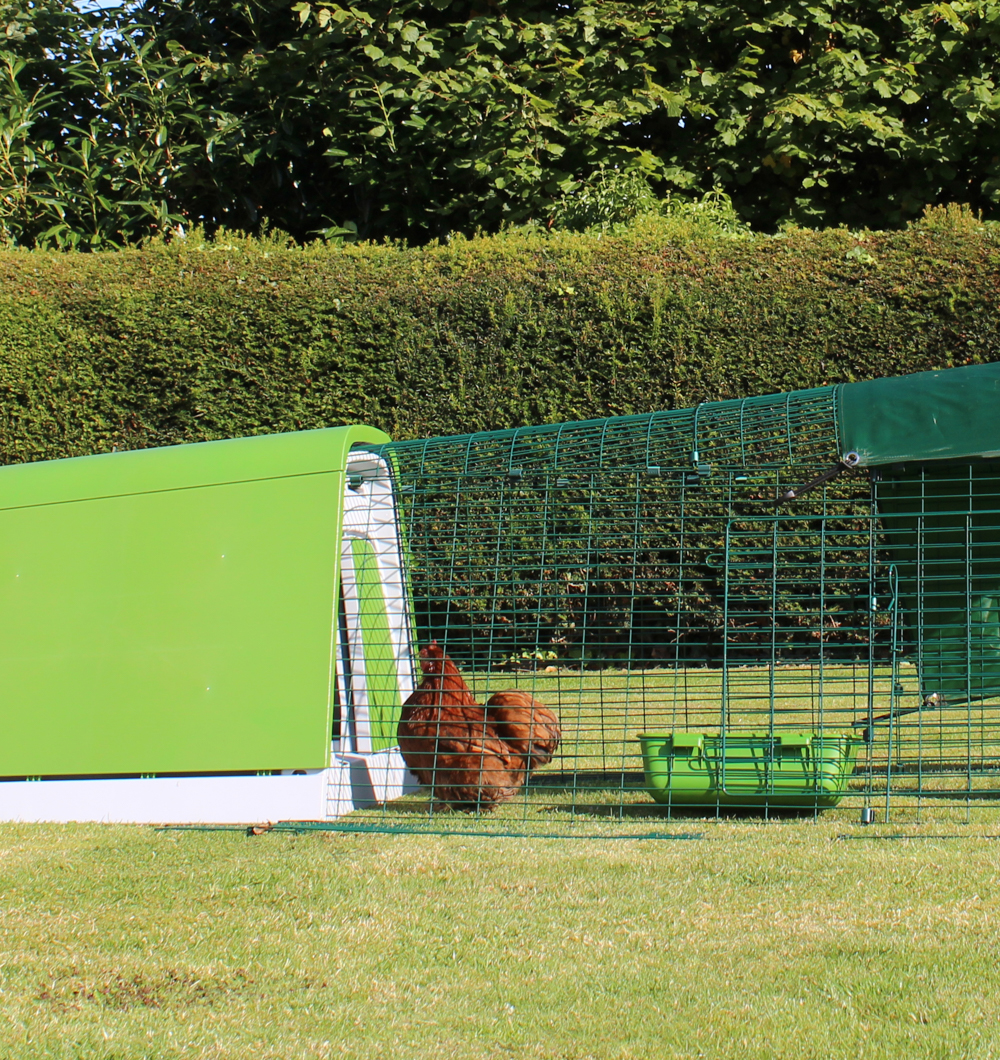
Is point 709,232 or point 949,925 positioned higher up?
point 709,232

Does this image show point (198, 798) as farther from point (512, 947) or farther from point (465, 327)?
point (465, 327)

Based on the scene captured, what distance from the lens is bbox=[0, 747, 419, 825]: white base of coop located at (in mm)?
4578

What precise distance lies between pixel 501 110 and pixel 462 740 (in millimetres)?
7797

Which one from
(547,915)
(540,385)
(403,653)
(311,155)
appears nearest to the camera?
(547,915)

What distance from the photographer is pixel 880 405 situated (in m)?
4.36

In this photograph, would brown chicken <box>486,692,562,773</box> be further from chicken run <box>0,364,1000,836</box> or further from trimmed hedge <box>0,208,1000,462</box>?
trimmed hedge <box>0,208,1000,462</box>

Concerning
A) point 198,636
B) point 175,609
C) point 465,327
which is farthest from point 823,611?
point 465,327

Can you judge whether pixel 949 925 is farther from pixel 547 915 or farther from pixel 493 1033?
pixel 493 1033

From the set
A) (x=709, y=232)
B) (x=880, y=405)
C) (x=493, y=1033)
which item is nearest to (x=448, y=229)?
(x=709, y=232)

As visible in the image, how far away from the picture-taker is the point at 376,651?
5.34 meters

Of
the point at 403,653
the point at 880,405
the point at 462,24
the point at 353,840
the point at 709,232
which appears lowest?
the point at 353,840

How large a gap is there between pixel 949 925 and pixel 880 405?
214cm

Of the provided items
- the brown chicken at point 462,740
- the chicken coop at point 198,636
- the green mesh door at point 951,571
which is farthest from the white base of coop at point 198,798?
the green mesh door at point 951,571

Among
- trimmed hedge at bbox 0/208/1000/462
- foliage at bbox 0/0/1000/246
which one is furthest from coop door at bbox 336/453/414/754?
foliage at bbox 0/0/1000/246
